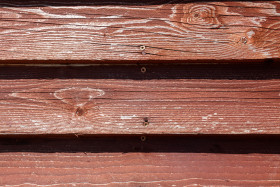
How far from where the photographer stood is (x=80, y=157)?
834mm

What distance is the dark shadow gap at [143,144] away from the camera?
0.83 metres

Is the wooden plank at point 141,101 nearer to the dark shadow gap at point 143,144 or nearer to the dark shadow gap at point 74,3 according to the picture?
the dark shadow gap at point 143,144

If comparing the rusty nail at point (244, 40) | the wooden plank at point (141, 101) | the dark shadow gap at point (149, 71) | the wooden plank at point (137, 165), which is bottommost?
the wooden plank at point (137, 165)

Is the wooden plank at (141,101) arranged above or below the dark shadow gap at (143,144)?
above

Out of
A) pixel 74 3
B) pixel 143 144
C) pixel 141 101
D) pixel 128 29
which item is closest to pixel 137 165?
pixel 143 144

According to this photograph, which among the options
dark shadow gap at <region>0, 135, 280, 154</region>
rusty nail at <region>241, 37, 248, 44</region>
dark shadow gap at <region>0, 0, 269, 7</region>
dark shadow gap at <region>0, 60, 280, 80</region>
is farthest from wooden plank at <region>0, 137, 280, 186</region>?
dark shadow gap at <region>0, 0, 269, 7</region>

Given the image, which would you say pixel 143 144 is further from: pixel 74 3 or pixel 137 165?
pixel 74 3

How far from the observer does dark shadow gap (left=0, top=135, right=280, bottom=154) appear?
829 millimetres

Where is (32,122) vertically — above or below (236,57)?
below

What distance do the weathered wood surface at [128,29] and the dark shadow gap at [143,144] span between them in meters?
0.27

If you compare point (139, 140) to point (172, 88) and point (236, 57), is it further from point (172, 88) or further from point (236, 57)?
point (236, 57)

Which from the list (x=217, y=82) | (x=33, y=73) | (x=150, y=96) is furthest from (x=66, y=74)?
(x=217, y=82)

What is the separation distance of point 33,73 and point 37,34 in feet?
0.40

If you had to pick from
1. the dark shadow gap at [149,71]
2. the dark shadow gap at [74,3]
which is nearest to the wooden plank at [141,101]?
the dark shadow gap at [149,71]
